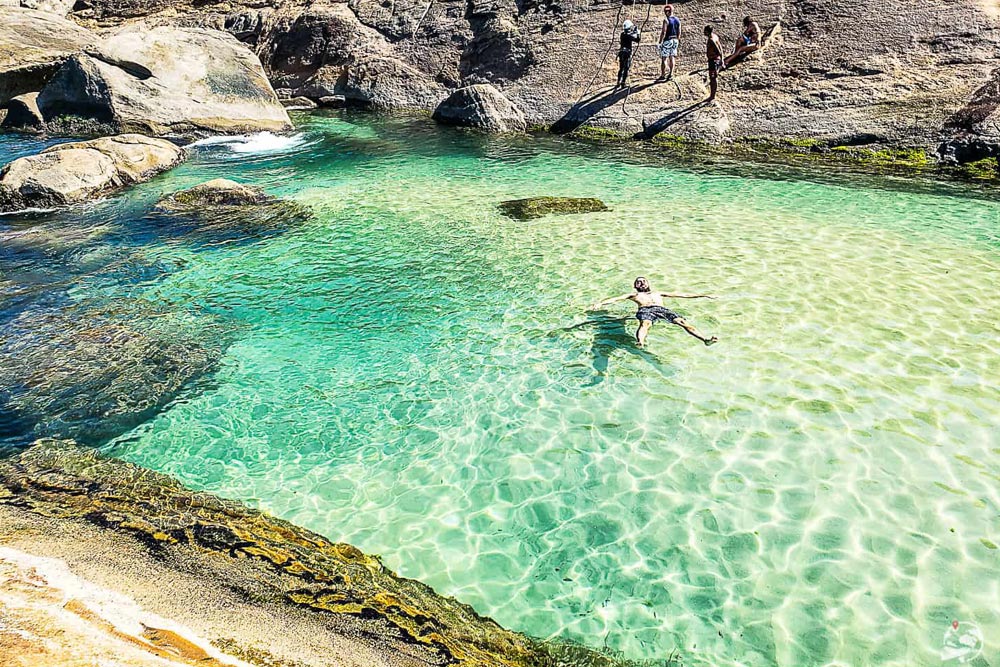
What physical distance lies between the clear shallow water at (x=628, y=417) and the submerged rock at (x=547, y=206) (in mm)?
529

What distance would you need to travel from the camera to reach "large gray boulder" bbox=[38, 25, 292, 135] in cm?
1959

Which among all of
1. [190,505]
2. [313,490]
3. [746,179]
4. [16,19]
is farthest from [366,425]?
[16,19]

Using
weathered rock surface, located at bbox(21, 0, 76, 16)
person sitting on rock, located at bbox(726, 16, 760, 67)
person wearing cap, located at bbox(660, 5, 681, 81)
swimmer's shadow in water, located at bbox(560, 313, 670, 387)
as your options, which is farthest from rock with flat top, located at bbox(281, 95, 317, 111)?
swimmer's shadow in water, located at bbox(560, 313, 670, 387)

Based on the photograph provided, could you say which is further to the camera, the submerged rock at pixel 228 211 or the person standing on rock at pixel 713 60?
the person standing on rock at pixel 713 60

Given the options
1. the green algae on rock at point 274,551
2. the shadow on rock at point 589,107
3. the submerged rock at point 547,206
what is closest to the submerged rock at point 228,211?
the submerged rock at point 547,206

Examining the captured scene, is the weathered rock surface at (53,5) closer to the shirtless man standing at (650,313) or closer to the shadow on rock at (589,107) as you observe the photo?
the shadow on rock at (589,107)

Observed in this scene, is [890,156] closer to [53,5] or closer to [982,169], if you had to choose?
[982,169]

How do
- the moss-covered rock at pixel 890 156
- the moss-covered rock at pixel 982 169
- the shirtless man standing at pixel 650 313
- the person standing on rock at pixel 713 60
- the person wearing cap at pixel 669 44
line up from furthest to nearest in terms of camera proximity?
1. the person wearing cap at pixel 669 44
2. the person standing on rock at pixel 713 60
3. the moss-covered rock at pixel 890 156
4. the moss-covered rock at pixel 982 169
5. the shirtless man standing at pixel 650 313

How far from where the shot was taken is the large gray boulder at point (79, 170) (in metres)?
13.6

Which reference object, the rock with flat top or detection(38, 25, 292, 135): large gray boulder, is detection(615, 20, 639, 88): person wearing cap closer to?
detection(38, 25, 292, 135): large gray boulder

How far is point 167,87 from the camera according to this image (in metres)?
20.8

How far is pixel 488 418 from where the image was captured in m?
6.51

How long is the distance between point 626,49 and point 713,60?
9.47 feet

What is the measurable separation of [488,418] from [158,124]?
19.0 metres
